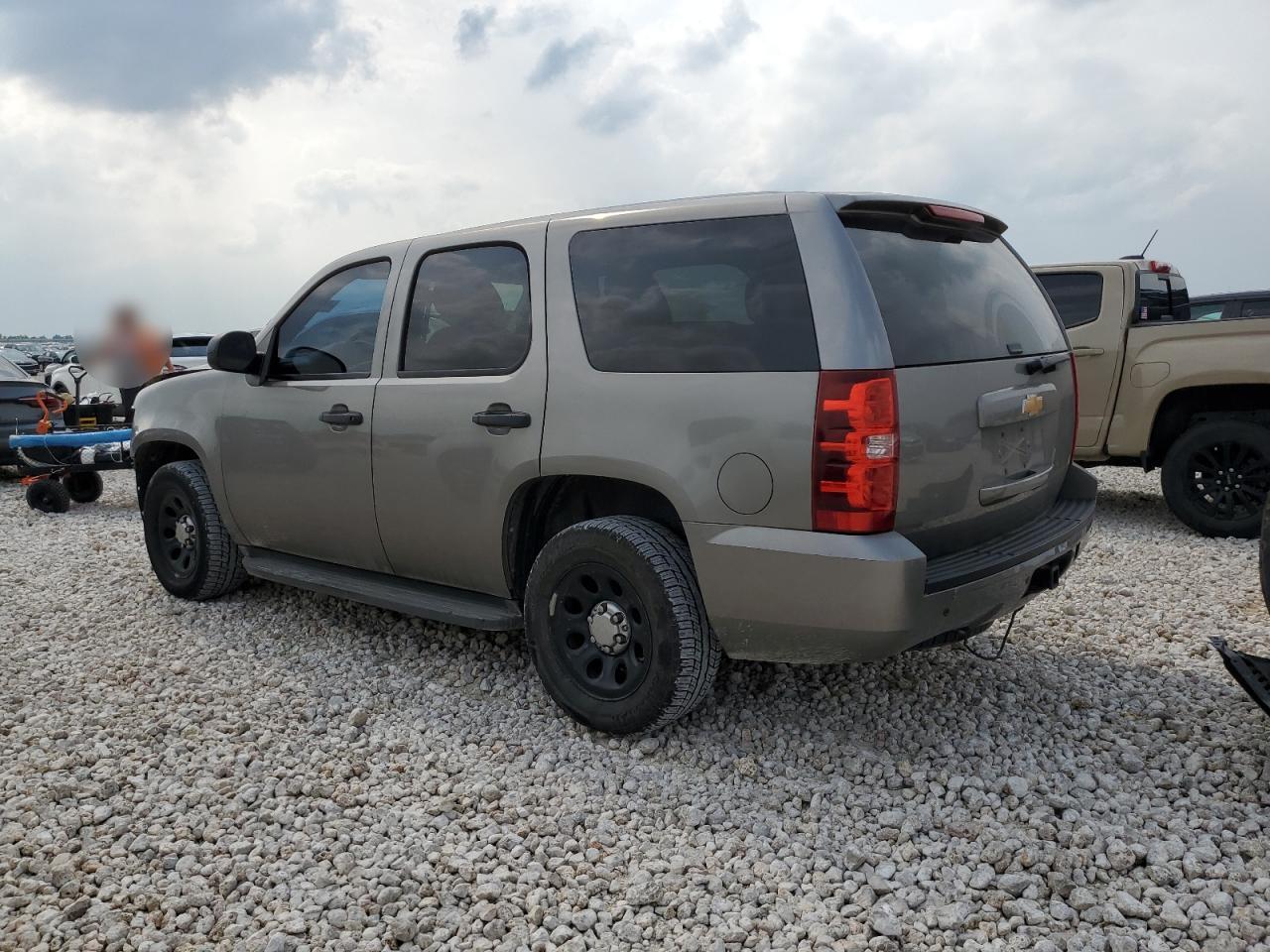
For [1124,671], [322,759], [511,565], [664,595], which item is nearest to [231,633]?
[322,759]

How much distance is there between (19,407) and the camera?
10.0m

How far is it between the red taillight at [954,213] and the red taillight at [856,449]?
823mm

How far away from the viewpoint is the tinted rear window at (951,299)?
10.0 feet

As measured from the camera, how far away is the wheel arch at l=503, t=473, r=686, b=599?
3586mm

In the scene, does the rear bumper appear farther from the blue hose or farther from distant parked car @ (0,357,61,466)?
distant parked car @ (0,357,61,466)

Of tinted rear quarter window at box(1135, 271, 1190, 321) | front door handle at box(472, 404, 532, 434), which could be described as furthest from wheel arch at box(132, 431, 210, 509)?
tinted rear quarter window at box(1135, 271, 1190, 321)

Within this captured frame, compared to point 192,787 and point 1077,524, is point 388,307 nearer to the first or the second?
point 192,787

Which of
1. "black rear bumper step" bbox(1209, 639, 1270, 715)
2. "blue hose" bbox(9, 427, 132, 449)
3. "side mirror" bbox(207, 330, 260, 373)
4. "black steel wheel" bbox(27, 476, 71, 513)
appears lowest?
"black steel wheel" bbox(27, 476, 71, 513)

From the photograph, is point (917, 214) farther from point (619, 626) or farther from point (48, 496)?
point (48, 496)

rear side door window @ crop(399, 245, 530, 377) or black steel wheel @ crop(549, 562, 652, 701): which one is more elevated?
rear side door window @ crop(399, 245, 530, 377)

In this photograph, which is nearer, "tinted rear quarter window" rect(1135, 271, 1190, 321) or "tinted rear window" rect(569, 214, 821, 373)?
"tinted rear window" rect(569, 214, 821, 373)

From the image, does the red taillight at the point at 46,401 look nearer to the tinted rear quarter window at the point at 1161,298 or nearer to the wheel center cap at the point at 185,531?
the wheel center cap at the point at 185,531

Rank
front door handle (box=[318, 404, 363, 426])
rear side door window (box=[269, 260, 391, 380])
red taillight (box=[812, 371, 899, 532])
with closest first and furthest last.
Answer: red taillight (box=[812, 371, 899, 532])
front door handle (box=[318, 404, 363, 426])
rear side door window (box=[269, 260, 391, 380])

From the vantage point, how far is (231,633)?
4844mm
